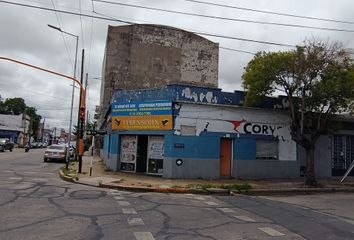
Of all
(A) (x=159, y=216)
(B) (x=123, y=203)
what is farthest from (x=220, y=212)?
(B) (x=123, y=203)

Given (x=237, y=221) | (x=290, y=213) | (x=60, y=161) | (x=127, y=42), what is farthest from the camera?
(x=127, y=42)

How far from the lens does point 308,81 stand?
19000 millimetres

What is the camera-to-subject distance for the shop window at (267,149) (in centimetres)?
2212

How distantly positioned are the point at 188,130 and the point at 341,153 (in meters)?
10.1

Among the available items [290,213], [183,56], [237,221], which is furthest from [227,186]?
[183,56]

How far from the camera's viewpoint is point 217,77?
42594 millimetres

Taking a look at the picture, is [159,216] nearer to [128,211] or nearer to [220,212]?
[128,211]

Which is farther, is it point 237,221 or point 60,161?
point 60,161

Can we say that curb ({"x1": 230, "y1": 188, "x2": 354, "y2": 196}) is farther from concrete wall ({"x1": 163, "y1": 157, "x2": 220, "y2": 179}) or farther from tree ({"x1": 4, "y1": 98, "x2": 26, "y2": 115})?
tree ({"x1": 4, "y1": 98, "x2": 26, "y2": 115})

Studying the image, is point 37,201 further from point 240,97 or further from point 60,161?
point 60,161

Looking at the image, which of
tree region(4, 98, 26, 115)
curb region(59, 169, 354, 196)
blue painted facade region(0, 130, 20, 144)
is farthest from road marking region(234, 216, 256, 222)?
tree region(4, 98, 26, 115)

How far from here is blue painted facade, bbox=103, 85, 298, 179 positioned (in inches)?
803

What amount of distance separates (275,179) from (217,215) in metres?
11.3

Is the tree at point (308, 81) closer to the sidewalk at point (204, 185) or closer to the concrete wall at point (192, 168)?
the sidewalk at point (204, 185)
